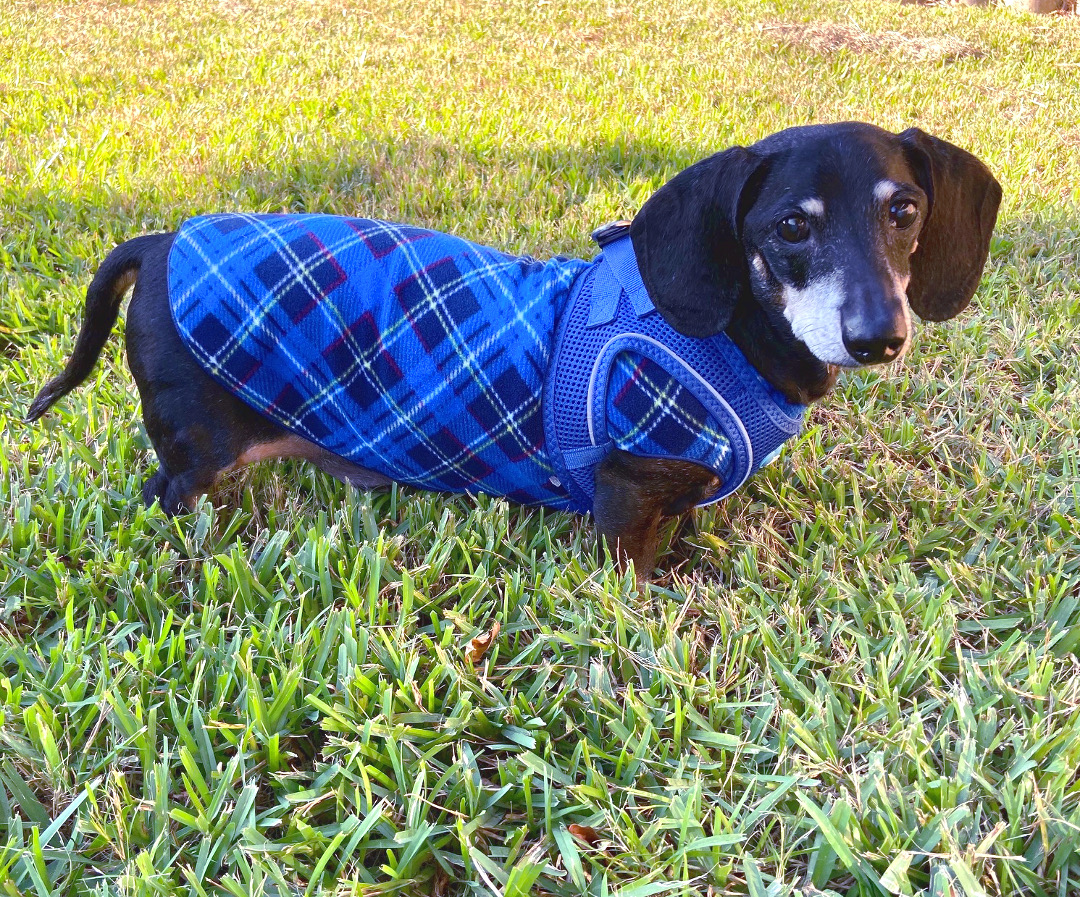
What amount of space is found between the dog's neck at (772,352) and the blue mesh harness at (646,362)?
24mm

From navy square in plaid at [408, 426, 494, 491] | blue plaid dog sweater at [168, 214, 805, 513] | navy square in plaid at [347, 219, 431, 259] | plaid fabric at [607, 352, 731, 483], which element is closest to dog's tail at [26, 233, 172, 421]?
blue plaid dog sweater at [168, 214, 805, 513]

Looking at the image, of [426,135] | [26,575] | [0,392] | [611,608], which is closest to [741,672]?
[611,608]

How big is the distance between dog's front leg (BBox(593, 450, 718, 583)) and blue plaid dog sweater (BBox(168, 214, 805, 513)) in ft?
0.13

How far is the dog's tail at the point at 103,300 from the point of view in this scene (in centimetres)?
210

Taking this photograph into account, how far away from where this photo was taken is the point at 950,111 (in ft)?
18.2

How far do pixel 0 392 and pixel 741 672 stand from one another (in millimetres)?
2493

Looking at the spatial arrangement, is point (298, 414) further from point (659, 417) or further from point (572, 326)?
point (659, 417)

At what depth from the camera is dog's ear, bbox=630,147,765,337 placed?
1.78 metres

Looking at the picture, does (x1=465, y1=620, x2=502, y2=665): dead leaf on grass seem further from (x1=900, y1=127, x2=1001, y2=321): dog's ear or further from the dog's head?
(x1=900, y1=127, x2=1001, y2=321): dog's ear

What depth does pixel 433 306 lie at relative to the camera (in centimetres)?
197

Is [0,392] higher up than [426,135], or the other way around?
[426,135]

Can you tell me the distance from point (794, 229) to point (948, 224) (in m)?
0.46

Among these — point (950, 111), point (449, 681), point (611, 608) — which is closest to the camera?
point (449, 681)

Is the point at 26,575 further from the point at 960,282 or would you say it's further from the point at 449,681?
the point at 960,282
